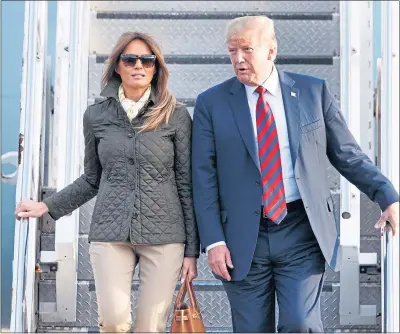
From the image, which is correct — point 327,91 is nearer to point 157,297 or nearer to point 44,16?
point 157,297

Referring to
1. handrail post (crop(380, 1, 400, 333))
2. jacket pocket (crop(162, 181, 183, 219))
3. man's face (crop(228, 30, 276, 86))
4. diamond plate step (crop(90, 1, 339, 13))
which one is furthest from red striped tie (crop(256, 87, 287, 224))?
diamond plate step (crop(90, 1, 339, 13))

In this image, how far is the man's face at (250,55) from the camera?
165 inches

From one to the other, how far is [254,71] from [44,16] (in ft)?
8.47

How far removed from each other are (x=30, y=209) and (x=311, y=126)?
1.45 metres

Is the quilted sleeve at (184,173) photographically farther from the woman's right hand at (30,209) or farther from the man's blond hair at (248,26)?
the woman's right hand at (30,209)

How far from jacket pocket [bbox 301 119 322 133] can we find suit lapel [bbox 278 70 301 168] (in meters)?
0.03

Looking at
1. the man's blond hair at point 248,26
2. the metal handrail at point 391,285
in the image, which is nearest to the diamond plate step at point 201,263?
the metal handrail at point 391,285

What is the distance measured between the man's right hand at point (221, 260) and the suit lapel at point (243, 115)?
0.40 metres

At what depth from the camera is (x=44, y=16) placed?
6398 mm

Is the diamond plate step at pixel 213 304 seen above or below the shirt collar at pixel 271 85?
below

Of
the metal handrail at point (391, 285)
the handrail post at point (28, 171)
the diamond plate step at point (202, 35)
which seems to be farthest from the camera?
the diamond plate step at point (202, 35)

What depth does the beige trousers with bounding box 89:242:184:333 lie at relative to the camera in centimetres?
418

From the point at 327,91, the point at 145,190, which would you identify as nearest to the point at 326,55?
the point at 327,91

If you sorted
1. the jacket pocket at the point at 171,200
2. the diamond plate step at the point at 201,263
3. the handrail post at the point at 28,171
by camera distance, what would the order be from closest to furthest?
the jacket pocket at the point at 171,200, the handrail post at the point at 28,171, the diamond plate step at the point at 201,263
